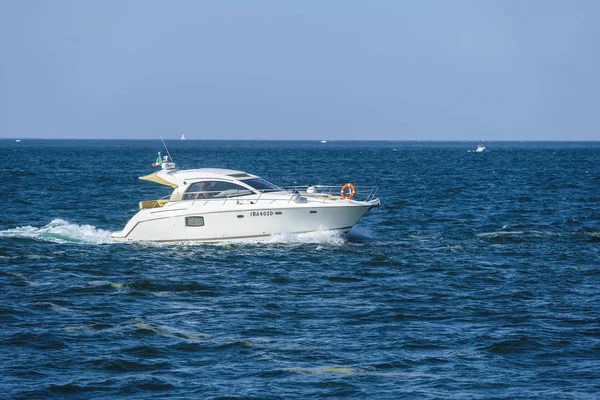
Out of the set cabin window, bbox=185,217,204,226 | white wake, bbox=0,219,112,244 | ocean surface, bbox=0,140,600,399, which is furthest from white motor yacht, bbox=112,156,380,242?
white wake, bbox=0,219,112,244

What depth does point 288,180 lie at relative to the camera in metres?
70.6

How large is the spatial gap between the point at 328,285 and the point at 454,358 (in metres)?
7.41

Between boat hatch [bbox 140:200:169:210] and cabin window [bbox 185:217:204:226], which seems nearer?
cabin window [bbox 185:217:204:226]

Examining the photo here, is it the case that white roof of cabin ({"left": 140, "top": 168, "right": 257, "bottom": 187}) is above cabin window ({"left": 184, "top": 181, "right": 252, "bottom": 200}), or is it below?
above

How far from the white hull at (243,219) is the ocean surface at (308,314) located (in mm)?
457

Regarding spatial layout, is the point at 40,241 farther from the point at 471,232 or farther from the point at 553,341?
the point at 553,341

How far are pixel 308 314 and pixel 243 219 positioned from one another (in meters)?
9.48

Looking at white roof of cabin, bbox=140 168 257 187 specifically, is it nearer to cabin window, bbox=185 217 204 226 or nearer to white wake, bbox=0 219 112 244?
cabin window, bbox=185 217 204 226

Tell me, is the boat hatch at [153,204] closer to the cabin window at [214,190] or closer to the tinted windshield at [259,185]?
the cabin window at [214,190]

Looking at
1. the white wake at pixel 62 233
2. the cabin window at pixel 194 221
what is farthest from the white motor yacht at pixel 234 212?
the white wake at pixel 62 233

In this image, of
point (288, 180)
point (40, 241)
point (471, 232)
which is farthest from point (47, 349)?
point (288, 180)

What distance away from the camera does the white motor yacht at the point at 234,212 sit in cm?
2864

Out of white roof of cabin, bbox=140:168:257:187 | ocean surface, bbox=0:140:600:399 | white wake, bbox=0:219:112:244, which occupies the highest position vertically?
white roof of cabin, bbox=140:168:257:187

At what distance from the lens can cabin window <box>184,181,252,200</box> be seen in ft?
96.2
